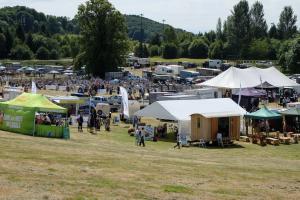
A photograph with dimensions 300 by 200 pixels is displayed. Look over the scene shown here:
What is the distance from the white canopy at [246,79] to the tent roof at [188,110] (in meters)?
17.3

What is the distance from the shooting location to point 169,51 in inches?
5128

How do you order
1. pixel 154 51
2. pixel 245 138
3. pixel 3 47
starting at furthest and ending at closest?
1. pixel 154 51
2. pixel 3 47
3. pixel 245 138

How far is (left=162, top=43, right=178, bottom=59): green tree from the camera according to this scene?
13000 centimetres

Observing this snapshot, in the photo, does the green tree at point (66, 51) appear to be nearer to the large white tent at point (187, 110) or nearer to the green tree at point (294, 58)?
the green tree at point (294, 58)

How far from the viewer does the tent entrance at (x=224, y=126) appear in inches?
1214

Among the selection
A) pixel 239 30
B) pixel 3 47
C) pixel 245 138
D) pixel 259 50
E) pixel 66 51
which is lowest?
pixel 245 138

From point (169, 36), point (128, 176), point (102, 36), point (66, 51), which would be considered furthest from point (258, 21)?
point (128, 176)

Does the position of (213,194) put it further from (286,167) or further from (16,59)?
(16,59)

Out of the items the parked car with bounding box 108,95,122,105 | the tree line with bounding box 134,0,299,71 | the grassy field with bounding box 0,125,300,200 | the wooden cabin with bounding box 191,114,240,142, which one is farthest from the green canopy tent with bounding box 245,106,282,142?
the tree line with bounding box 134,0,299,71

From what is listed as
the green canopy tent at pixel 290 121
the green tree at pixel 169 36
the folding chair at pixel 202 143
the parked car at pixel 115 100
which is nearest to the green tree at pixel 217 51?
the green tree at pixel 169 36

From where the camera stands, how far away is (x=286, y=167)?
21.8 m

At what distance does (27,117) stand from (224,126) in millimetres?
11150

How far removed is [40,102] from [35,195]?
14.6m

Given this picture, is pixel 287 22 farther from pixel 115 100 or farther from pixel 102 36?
pixel 115 100
